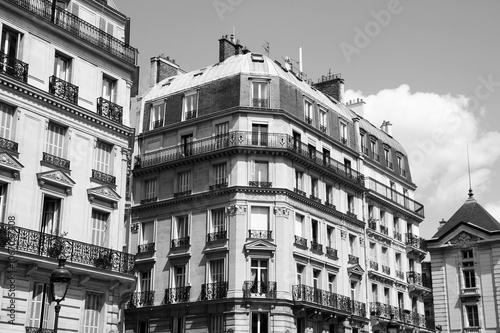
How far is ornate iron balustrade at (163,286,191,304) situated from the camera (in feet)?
129

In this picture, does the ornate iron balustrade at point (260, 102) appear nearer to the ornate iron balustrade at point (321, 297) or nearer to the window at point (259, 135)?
the window at point (259, 135)

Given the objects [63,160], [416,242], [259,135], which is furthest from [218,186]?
[416,242]

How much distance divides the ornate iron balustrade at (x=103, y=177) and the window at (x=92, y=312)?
4.14 metres

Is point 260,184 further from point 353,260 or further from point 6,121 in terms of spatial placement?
point 6,121

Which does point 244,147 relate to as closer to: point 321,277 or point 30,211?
point 321,277

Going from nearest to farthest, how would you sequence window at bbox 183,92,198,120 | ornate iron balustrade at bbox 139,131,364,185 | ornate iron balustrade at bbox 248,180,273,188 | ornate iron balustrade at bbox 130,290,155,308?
ornate iron balustrade at bbox 248,180,273,188 → ornate iron balustrade at bbox 139,131,364,185 → ornate iron balustrade at bbox 130,290,155,308 → window at bbox 183,92,198,120

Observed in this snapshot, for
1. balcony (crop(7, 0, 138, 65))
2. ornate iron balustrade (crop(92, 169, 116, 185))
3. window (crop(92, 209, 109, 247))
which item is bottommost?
window (crop(92, 209, 109, 247))

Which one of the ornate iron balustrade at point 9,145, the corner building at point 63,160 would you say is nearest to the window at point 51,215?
the corner building at point 63,160

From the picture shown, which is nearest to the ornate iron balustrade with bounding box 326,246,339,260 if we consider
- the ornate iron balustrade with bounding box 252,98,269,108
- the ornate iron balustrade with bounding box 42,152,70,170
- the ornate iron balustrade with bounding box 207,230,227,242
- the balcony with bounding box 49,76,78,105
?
the ornate iron balustrade with bounding box 207,230,227,242

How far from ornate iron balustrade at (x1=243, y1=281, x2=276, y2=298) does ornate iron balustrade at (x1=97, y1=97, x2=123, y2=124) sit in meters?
12.9

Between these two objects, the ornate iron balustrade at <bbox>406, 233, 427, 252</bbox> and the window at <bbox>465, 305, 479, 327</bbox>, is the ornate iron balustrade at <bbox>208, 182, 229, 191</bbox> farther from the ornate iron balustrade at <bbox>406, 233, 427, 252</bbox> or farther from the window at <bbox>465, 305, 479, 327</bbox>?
the window at <bbox>465, 305, 479, 327</bbox>

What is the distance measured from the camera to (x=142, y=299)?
41094 mm

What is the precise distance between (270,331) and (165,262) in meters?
7.28

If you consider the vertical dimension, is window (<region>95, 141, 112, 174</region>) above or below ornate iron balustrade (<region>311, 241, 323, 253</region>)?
above
